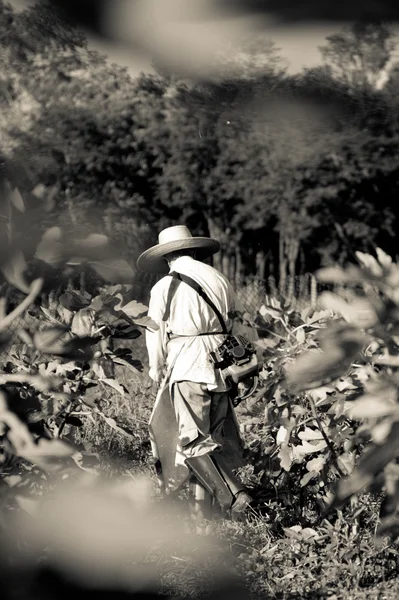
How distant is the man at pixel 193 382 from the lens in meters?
3.10

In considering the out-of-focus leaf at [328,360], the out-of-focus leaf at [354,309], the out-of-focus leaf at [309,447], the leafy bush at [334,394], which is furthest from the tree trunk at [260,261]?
the out-of-focus leaf at [328,360]

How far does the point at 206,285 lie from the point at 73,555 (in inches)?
109

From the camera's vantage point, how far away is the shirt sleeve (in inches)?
121

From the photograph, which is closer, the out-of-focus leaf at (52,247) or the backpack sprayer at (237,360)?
the out-of-focus leaf at (52,247)

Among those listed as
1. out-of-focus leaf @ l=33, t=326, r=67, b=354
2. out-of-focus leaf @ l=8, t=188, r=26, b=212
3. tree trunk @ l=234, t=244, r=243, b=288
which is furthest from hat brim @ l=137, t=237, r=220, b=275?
tree trunk @ l=234, t=244, r=243, b=288

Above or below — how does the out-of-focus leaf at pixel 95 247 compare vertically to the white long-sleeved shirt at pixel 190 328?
above

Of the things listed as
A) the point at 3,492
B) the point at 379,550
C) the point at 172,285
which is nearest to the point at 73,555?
the point at 3,492

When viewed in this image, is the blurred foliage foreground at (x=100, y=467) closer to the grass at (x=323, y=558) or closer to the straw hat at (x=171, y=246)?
the grass at (x=323, y=558)

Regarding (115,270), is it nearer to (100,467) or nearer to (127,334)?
(100,467)

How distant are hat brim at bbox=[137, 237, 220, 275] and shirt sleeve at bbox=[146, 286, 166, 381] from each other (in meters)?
0.21

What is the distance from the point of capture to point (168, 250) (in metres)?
3.31

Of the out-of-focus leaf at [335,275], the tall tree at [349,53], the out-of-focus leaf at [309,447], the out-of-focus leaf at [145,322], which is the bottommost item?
the out-of-focus leaf at [309,447]

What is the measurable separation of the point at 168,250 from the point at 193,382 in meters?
0.54

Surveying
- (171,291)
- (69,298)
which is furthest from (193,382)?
(69,298)
